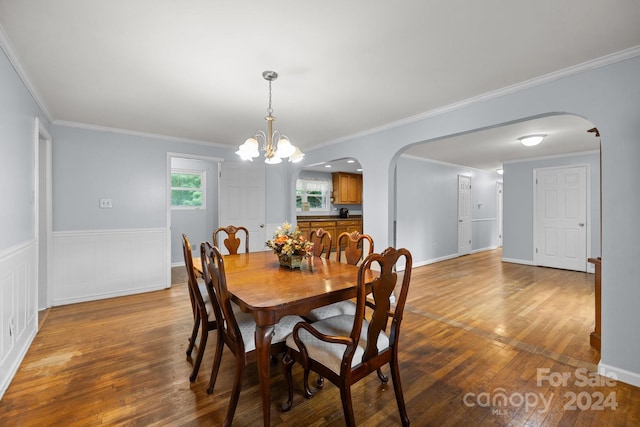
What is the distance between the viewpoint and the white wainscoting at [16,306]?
6.61 feet

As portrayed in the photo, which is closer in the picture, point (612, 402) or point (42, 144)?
point (612, 402)

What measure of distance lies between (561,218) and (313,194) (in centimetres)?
566

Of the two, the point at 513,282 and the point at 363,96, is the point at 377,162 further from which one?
the point at 513,282

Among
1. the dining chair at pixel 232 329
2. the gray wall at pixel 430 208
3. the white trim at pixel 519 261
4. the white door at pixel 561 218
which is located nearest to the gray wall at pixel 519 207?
the white trim at pixel 519 261

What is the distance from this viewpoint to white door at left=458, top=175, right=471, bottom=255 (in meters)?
7.22

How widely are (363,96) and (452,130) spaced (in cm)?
Result: 104

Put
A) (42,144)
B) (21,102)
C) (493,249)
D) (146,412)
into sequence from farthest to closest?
(493,249) → (42,144) → (21,102) → (146,412)

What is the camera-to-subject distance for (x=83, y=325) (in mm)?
3109

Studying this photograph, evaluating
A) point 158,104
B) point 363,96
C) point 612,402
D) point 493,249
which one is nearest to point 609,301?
point 612,402

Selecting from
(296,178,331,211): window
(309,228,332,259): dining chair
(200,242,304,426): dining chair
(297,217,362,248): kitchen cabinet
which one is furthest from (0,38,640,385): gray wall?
(296,178,331,211): window

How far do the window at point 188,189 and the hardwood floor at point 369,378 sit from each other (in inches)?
117

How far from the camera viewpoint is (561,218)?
5930 mm

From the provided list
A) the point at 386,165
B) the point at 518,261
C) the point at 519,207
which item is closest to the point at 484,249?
the point at 518,261

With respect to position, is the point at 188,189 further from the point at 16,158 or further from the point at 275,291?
the point at 275,291
